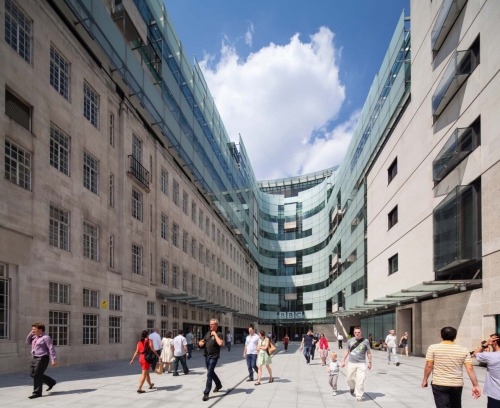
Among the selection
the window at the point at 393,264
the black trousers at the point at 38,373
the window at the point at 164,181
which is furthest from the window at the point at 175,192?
the black trousers at the point at 38,373

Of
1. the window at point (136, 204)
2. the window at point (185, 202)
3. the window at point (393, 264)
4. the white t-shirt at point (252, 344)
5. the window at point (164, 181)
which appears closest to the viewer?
the white t-shirt at point (252, 344)

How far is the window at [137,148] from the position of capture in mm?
28578

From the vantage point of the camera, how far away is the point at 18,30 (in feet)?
57.9

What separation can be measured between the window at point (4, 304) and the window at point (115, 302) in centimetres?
819

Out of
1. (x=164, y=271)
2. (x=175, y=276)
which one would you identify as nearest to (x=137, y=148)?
(x=164, y=271)

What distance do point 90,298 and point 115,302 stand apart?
111 inches

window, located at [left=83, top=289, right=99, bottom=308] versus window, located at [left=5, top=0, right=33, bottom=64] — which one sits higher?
window, located at [left=5, top=0, right=33, bottom=64]

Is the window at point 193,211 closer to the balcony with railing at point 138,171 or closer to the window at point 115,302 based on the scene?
the balcony with railing at point 138,171

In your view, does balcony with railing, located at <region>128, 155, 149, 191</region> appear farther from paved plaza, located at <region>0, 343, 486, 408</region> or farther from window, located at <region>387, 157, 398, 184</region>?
window, located at <region>387, 157, 398, 184</region>

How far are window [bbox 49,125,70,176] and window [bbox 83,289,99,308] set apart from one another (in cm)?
600

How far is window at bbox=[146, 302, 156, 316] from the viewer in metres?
29.3

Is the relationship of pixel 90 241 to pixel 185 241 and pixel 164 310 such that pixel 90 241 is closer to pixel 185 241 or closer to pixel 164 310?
pixel 164 310

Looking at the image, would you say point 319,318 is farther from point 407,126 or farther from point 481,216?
point 481,216

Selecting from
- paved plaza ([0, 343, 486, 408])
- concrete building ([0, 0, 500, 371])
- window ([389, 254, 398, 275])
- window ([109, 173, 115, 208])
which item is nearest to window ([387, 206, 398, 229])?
concrete building ([0, 0, 500, 371])
